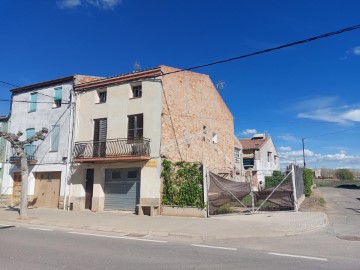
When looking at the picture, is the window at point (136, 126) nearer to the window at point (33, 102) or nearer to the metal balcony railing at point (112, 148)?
the metal balcony railing at point (112, 148)

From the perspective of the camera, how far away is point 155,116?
18891 mm

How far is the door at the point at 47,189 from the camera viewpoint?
21.8 m

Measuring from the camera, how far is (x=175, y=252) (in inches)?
325

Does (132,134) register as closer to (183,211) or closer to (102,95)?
(102,95)

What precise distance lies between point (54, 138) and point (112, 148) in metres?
5.13

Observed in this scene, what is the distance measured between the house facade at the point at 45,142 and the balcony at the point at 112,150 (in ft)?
5.20

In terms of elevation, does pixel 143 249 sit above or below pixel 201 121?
below

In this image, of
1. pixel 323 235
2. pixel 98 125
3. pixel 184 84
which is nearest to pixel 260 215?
pixel 323 235

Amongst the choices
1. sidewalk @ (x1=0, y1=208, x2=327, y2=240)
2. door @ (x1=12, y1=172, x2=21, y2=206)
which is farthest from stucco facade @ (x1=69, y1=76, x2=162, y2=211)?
door @ (x1=12, y1=172, x2=21, y2=206)

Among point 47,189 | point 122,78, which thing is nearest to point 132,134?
point 122,78

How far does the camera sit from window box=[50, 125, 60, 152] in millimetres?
22078

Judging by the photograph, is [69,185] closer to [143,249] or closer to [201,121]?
[201,121]

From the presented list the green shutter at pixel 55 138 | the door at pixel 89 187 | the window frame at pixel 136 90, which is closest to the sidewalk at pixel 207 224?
the door at pixel 89 187

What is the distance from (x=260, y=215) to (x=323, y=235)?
15.1 feet
